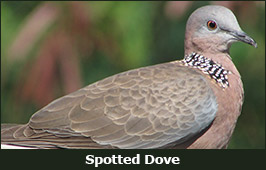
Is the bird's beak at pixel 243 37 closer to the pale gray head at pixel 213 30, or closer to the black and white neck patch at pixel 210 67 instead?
the pale gray head at pixel 213 30

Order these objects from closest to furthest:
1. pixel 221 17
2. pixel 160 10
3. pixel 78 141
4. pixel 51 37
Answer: pixel 78 141 < pixel 221 17 < pixel 51 37 < pixel 160 10

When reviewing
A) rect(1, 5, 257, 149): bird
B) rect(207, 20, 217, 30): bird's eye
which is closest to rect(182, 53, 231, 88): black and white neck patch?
rect(1, 5, 257, 149): bird

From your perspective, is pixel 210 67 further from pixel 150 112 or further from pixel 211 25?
pixel 150 112

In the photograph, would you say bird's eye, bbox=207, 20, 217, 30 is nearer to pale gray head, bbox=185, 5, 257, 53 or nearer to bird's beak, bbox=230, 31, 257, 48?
pale gray head, bbox=185, 5, 257, 53

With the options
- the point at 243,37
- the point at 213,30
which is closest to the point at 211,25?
the point at 213,30

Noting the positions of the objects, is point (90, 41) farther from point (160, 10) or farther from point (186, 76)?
point (186, 76)

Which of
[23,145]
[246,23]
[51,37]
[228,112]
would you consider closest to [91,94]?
[23,145]

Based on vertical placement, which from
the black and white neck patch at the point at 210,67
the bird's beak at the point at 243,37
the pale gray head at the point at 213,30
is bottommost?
the black and white neck patch at the point at 210,67

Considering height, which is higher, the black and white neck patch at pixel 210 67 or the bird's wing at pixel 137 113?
the black and white neck patch at pixel 210 67

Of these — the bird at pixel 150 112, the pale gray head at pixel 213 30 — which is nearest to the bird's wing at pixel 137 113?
the bird at pixel 150 112
